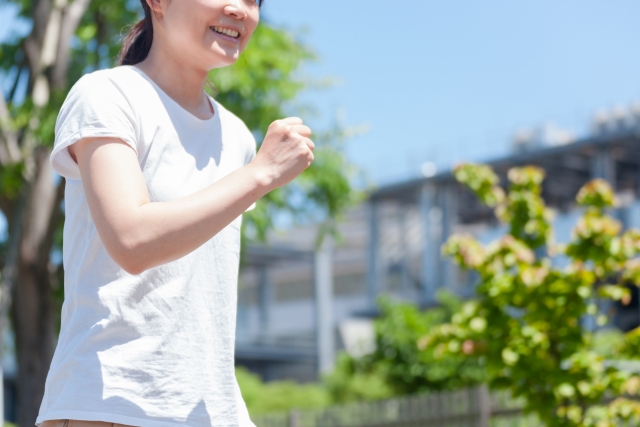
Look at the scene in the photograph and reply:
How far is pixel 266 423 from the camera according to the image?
9406 millimetres

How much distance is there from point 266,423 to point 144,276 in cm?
845

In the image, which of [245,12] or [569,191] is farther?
[569,191]

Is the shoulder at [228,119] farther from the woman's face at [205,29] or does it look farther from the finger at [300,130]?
the finger at [300,130]

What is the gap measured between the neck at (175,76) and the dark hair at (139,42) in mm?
80

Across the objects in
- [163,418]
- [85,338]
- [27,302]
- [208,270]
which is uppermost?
[27,302]

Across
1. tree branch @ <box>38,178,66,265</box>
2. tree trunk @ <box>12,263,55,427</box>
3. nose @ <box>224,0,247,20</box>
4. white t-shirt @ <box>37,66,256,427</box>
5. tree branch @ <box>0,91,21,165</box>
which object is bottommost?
white t-shirt @ <box>37,66,256,427</box>

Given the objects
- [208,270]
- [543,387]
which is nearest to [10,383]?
[543,387]

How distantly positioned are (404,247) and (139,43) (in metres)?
35.7

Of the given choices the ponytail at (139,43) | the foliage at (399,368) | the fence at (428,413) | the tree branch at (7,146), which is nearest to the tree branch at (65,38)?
the tree branch at (7,146)

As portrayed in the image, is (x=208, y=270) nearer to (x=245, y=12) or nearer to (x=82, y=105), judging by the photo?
(x=82, y=105)

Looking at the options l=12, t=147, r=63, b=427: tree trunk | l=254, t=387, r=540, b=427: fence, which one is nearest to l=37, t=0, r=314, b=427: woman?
l=254, t=387, r=540, b=427: fence

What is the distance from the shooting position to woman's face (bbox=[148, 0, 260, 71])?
4.53ft

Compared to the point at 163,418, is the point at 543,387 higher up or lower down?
higher up

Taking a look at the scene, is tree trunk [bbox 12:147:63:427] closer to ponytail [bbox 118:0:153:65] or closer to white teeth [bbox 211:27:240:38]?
ponytail [bbox 118:0:153:65]
